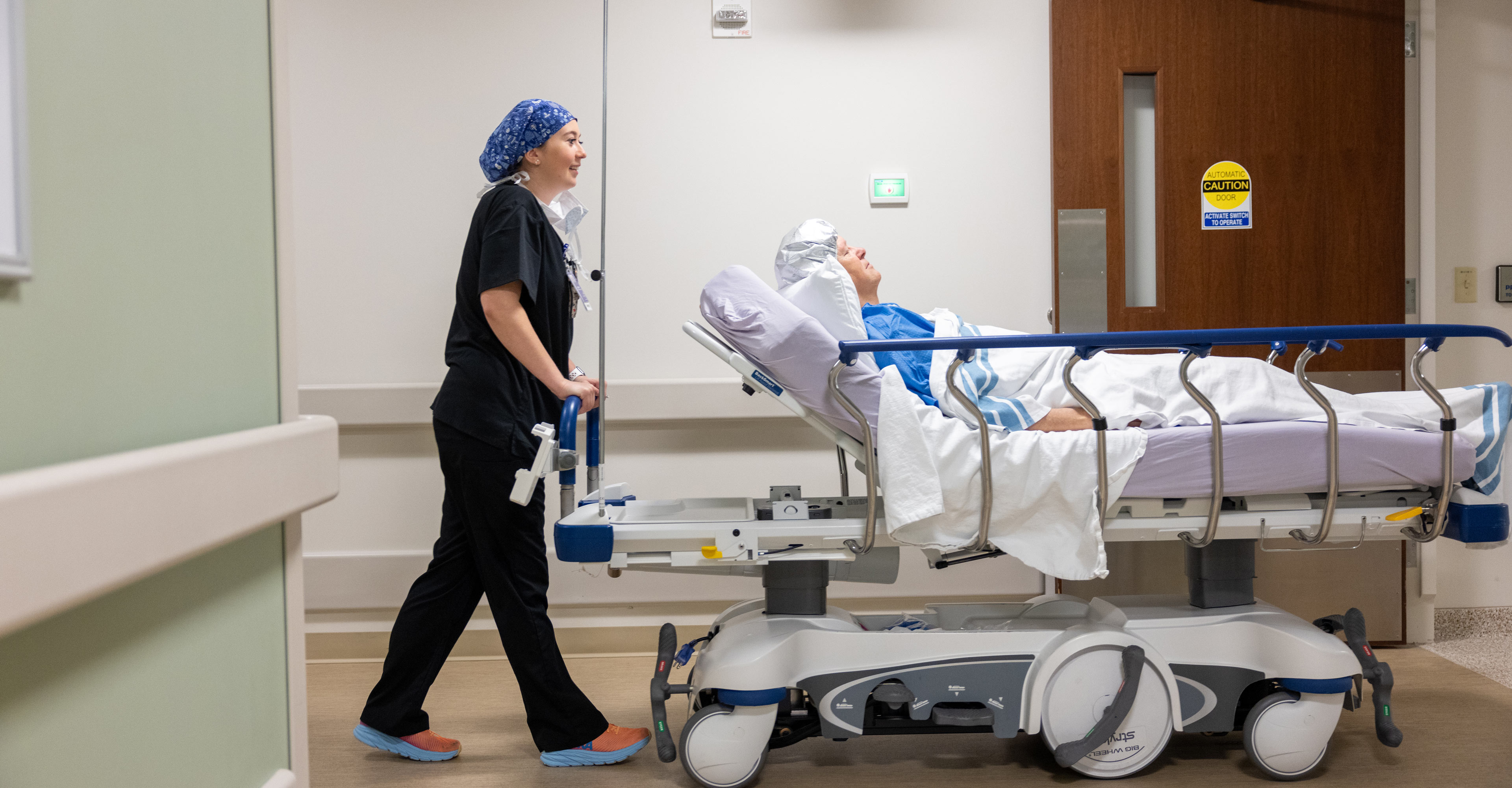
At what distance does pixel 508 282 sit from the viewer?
2.13 meters

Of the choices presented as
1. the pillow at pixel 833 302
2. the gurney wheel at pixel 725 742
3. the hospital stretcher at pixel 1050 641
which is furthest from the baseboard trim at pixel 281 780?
the pillow at pixel 833 302

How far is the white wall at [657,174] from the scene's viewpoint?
125 inches

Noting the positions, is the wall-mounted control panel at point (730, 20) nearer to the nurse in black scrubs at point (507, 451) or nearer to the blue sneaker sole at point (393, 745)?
the nurse in black scrubs at point (507, 451)

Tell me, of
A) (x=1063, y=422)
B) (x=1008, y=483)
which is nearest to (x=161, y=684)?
(x=1008, y=483)

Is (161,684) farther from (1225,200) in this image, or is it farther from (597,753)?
(1225,200)

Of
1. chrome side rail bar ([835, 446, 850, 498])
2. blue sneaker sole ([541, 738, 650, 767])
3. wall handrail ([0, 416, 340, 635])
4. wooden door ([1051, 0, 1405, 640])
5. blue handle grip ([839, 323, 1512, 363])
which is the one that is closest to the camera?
wall handrail ([0, 416, 340, 635])

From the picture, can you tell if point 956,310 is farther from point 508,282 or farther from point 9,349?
point 9,349

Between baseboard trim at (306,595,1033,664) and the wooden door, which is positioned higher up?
the wooden door

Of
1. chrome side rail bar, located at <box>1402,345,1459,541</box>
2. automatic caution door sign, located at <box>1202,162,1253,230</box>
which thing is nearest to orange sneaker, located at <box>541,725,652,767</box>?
chrome side rail bar, located at <box>1402,345,1459,541</box>

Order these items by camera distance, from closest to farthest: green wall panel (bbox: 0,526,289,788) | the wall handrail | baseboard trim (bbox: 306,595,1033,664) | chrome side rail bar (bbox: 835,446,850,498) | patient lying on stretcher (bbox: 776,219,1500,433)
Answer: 1. the wall handrail
2. green wall panel (bbox: 0,526,289,788)
3. patient lying on stretcher (bbox: 776,219,1500,433)
4. chrome side rail bar (bbox: 835,446,850,498)
5. baseboard trim (bbox: 306,595,1033,664)

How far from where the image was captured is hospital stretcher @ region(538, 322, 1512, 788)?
1.98 metres

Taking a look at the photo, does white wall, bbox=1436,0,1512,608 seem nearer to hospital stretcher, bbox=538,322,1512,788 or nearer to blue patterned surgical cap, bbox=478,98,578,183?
hospital stretcher, bbox=538,322,1512,788

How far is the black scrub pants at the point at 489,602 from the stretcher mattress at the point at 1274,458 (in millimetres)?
1390

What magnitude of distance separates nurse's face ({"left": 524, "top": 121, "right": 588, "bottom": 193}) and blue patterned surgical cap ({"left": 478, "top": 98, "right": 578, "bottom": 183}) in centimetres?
1
